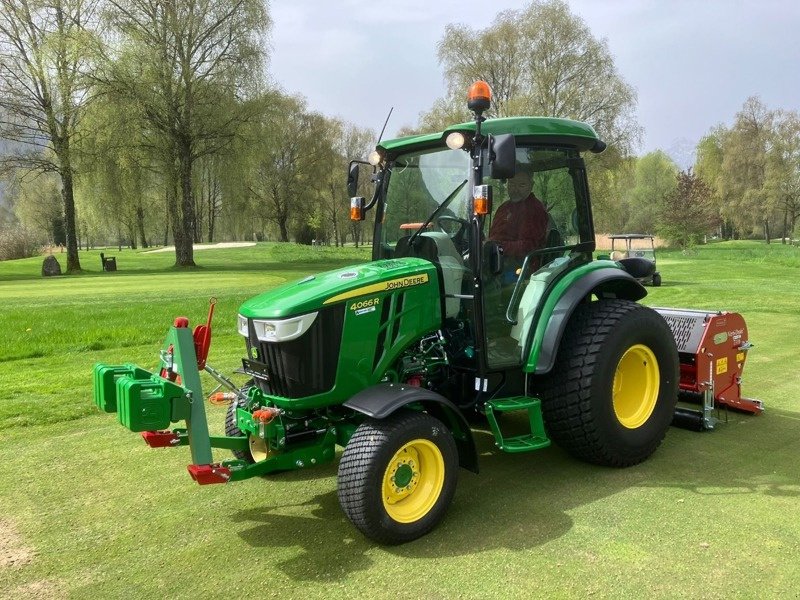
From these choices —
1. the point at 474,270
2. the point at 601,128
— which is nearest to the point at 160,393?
the point at 474,270

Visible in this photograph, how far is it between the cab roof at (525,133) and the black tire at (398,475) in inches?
70.2

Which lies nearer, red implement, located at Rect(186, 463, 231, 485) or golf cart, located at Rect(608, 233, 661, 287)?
red implement, located at Rect(186, 463, 231, 485)

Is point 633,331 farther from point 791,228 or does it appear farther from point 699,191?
point 791,228

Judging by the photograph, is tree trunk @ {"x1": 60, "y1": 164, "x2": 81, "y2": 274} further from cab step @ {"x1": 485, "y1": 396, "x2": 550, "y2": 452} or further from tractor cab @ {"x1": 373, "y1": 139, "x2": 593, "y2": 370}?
cab step @ {"x1": 485, "y1": 396, "x2": 550, "y2": 452}

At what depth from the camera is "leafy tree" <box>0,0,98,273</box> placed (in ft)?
82.1

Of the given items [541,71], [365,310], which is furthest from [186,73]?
[365,310]

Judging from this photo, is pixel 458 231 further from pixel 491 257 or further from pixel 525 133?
pixel 525 133

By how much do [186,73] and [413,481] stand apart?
27.3m

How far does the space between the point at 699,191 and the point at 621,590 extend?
1988 inches

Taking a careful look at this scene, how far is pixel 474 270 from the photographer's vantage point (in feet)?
12.8

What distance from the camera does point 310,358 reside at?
3.51 m

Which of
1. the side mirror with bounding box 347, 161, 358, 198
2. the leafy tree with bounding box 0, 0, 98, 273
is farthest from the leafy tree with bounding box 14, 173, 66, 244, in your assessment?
the side mirror with bounding box 347, 161, 358, 198

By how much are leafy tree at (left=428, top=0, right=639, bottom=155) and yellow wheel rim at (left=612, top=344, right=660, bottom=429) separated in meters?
29.0

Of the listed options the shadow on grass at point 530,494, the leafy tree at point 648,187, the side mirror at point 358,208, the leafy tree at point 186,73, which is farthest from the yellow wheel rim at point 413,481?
the leafy tree at point 648,187
